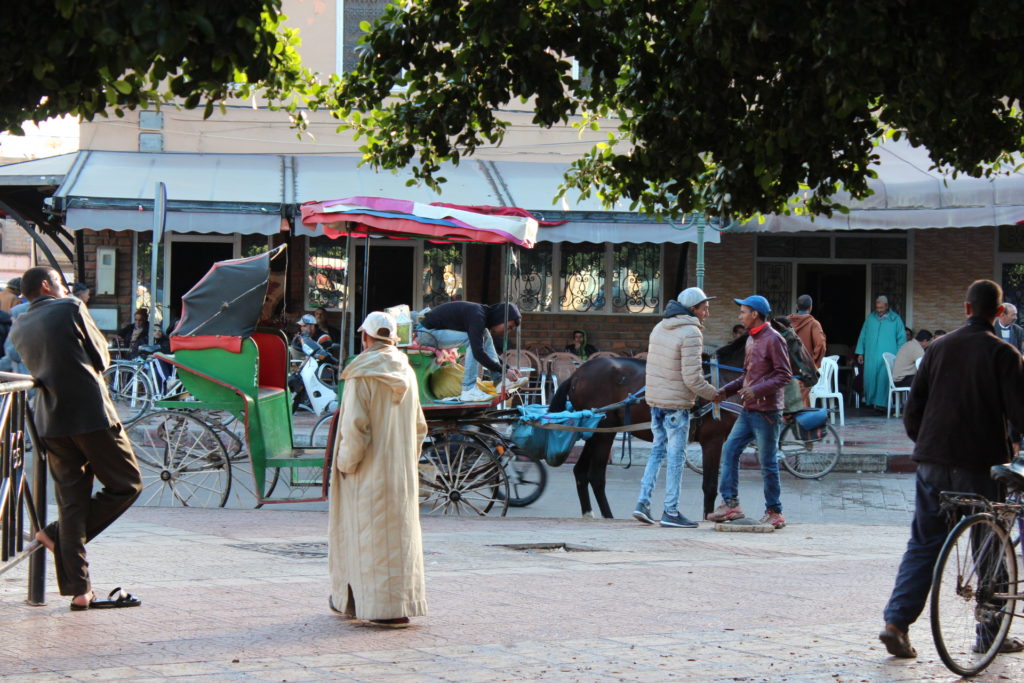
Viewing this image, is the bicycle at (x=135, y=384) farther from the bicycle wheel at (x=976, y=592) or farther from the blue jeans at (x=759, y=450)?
the bicycle wheel at (x=976, y=592)

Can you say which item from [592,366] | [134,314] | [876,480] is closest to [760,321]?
[592,366]

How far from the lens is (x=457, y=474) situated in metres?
10.6

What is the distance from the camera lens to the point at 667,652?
18.8 ft

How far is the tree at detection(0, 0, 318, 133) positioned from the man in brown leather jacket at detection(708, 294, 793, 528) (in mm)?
6211

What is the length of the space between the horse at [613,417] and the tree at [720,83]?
12.7ft

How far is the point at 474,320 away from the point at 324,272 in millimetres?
9212

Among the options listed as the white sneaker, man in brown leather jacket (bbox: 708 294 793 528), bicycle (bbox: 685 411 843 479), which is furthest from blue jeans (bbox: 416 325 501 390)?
bicycle (bbox: 685 411 843 479)

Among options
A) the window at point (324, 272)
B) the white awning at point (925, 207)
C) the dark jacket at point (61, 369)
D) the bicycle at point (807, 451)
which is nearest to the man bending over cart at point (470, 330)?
the bicycle at point (807, 451)

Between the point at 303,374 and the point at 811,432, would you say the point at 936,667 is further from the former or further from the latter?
the point at 303,374

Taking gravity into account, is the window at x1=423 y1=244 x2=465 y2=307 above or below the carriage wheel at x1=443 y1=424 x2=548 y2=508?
above

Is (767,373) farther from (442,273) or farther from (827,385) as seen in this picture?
(442,273)

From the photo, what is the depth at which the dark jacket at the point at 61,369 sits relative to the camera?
619 centimetres

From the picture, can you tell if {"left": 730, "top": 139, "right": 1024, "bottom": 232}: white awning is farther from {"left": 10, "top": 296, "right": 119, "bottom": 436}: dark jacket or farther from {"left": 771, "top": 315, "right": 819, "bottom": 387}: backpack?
A: {"left": 10, "top": 296, "right": 119, "bottom": 436}: dark jacket

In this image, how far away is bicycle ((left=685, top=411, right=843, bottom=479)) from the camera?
13.6m
